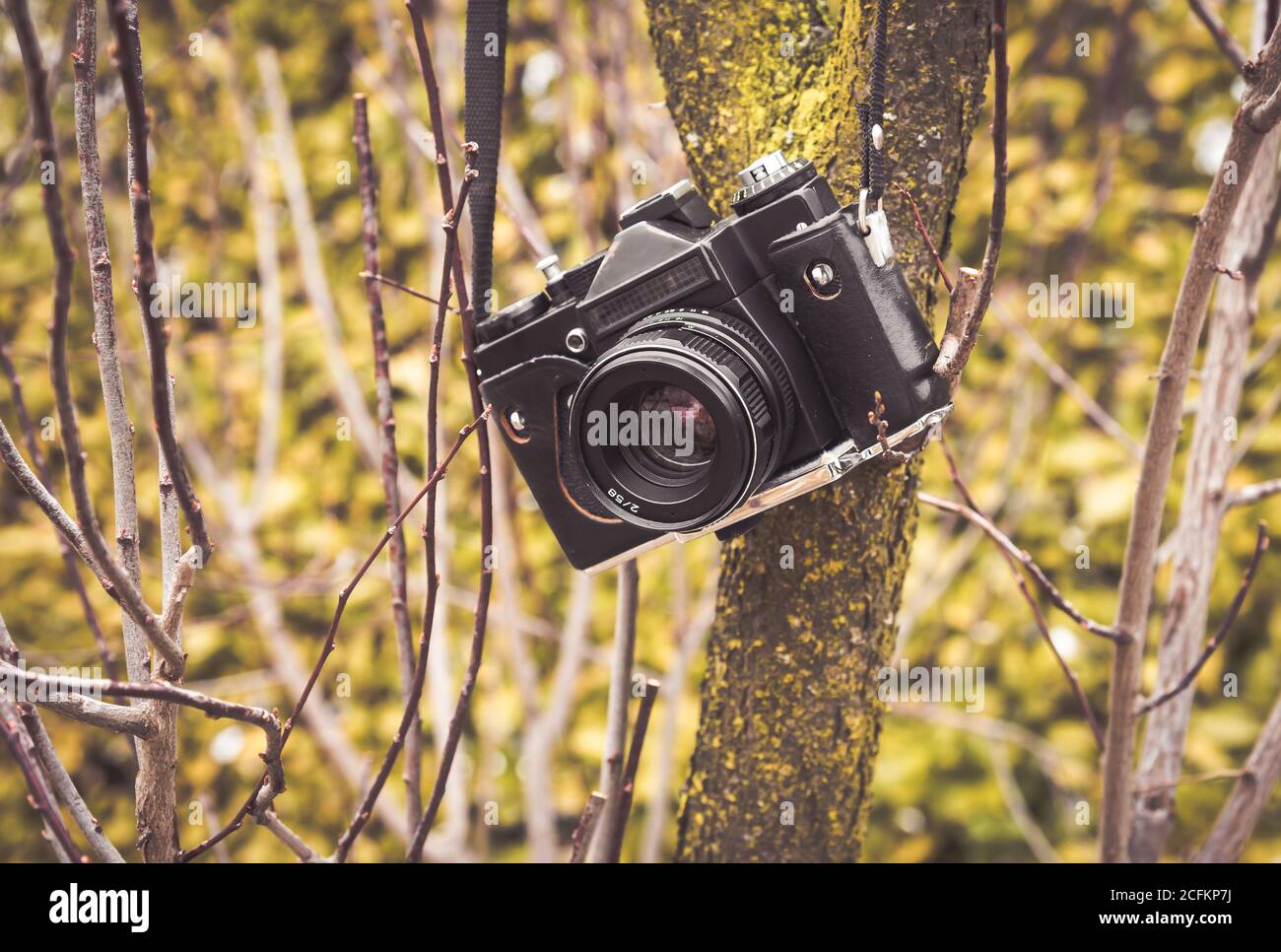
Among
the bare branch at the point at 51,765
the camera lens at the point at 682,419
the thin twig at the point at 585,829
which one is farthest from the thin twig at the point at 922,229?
the bare branch at the point at 51,765

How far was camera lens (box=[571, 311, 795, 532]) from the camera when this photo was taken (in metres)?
0.55

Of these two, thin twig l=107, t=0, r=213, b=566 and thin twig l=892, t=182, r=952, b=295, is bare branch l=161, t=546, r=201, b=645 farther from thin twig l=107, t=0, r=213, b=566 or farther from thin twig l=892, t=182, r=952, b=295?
thin twig l=892, t=182, r=952, b=295

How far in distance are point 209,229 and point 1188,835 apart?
176cm

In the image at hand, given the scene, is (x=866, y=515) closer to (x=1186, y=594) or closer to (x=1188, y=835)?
(x=1186, y=594)

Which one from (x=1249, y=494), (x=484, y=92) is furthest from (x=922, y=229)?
(x=1249, y=494)

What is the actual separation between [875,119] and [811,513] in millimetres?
253

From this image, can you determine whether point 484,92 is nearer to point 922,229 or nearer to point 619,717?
point 922,229

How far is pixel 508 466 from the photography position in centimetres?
113

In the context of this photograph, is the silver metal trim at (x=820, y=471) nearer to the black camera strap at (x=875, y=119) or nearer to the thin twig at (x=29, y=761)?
Result: the black camera strap at (x=875, y=119)

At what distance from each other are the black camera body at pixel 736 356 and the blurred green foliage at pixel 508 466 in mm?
571

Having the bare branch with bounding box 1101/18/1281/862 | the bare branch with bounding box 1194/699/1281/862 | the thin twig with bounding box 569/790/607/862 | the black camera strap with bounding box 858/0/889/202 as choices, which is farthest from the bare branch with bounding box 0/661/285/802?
the bare branch with bounding box 1194/699/1281/862

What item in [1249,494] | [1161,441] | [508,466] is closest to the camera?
[1161,441]

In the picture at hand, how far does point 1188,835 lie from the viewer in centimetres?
125

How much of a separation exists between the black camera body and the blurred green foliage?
22.5 inches
